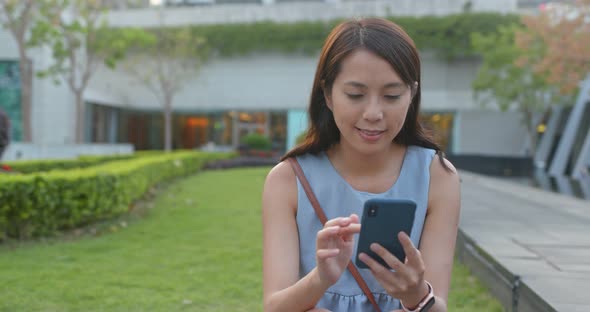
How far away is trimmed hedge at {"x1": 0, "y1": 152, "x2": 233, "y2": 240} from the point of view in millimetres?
6008

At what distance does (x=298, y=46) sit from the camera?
3072 centimetres

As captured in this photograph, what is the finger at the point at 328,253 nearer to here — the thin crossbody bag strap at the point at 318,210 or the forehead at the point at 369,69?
the thin crossbody bag strap at the point at 318,210

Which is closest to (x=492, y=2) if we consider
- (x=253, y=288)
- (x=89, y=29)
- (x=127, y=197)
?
(x=89, y=29)

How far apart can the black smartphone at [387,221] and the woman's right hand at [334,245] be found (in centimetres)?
5

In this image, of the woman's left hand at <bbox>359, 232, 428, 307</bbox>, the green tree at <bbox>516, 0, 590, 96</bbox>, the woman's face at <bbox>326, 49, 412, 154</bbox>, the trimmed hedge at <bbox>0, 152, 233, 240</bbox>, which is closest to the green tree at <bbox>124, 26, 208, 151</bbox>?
the green tree at <bbox>516, 0, 590, 96</bbox>

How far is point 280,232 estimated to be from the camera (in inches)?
74.9

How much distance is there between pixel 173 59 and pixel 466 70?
53.5 feet

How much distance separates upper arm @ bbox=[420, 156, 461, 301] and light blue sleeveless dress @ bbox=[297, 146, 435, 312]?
27mm

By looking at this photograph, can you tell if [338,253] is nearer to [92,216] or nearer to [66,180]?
[66,180]

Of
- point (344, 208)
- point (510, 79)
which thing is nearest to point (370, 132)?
point (344, 208)

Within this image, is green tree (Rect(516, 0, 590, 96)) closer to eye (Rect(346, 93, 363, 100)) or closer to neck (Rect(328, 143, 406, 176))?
neck (Rect(328, 143, 406, 176))

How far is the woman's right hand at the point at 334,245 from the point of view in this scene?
143 centimetres

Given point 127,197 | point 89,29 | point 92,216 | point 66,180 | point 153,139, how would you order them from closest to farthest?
point 66,180 < point 92,216 < point 127,197 < point 89,29 < point 153,139

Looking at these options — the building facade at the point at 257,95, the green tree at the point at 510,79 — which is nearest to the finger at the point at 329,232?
the green tree at the point at 510,79
